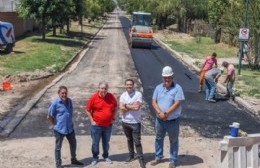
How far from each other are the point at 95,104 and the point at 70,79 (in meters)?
12.2

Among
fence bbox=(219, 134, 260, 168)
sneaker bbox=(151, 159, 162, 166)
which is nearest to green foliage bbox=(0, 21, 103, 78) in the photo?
sneaker bbox=(151, 159, 162, 166)

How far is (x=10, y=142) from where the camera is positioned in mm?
11531

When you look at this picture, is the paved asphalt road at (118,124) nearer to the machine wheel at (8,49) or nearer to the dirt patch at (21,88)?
the dirt patch at (21,88)

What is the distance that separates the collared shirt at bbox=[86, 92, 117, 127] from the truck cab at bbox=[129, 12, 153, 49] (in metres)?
27.6

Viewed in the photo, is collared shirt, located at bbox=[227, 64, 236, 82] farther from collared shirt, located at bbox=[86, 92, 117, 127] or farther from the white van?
the white van

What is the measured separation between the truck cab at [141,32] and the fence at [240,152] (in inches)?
1138

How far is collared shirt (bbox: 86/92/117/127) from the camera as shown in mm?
9562

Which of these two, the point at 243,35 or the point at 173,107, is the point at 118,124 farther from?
the point at 243,35

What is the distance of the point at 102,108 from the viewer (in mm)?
9570

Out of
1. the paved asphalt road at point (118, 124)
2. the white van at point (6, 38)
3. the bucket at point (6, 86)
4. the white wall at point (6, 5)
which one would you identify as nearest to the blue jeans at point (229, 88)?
the paved asphalt road at point (118, 124)

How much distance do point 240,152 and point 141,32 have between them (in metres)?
29.7

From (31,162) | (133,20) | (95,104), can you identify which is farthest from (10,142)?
(133,20)

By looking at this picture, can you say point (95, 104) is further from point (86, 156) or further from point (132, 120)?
point (86, 156)

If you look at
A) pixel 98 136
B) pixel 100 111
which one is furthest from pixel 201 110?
pixel 100 111
